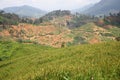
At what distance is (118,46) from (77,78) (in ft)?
46.1

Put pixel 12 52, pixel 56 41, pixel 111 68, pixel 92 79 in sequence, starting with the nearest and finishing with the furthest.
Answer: pixel 92 79 < pixel 111 68 < pixel 12 52 < pixel 56 41

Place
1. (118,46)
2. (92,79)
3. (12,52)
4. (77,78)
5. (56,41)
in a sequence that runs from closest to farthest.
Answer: (92,79) → (77,78) → (118,46) → (12,52) → (56,41)

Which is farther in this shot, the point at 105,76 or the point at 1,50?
the point at 1,50

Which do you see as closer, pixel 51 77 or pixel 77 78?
pixel 77 78

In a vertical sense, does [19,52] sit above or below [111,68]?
below

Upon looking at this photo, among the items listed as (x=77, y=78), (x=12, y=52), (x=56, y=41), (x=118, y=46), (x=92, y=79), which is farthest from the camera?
(x=56, y=41)

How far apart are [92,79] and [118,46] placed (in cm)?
1467

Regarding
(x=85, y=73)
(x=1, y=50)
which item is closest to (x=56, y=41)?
(x=1, y=50)

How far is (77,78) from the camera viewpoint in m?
14.7

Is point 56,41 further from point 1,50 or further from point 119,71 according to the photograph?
point 119,71

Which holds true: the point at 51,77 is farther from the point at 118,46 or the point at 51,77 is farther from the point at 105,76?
the point at 118,46

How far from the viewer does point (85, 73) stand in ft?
50.1

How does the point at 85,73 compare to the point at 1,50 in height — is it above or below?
above

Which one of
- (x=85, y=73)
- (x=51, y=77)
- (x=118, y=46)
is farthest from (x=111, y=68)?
(x=118, y=46)
